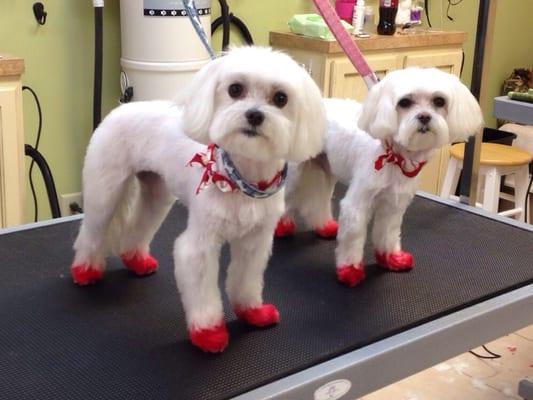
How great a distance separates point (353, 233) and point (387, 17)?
1638 millimetres

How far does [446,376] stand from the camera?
6.73 ft

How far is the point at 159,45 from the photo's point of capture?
220 centimetres

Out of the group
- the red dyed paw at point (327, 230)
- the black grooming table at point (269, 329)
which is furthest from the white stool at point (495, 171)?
the red dyed paw at point (327, 230)

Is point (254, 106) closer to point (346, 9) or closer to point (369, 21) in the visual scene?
point (346, 9)

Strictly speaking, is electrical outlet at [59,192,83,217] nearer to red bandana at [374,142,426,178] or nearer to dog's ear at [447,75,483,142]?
red bandana at [374,142,426,178]

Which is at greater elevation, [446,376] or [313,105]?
[313,105]

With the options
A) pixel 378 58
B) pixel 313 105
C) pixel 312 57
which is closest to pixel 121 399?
pixel 313 105

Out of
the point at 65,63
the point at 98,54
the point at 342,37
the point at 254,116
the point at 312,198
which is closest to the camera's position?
the point at 254,116

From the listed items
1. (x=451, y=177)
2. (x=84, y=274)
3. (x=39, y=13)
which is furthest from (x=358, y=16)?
(x=84, y=274)

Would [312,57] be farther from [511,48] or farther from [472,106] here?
[511,48]

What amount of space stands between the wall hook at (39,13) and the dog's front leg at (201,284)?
1.51 meters

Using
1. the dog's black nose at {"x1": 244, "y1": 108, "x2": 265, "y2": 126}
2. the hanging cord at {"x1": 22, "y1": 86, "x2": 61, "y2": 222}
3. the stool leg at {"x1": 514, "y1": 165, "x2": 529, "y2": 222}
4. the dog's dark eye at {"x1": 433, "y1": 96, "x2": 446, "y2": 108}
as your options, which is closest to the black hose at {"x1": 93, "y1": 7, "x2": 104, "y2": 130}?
the hanging cord at {"x1": 22, "y1": 86, "x2": 61, "y2": 222}

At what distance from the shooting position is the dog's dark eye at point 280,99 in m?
0.92

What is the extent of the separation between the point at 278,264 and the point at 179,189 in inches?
15.3
